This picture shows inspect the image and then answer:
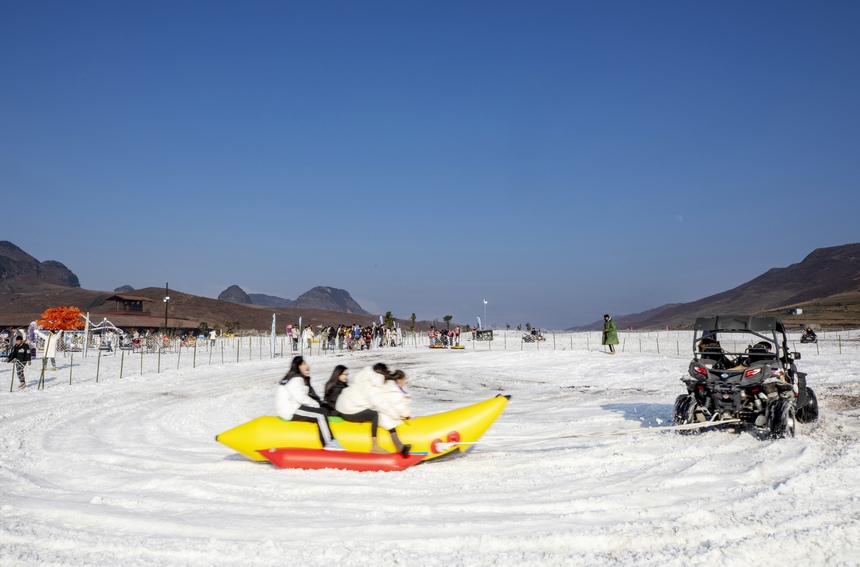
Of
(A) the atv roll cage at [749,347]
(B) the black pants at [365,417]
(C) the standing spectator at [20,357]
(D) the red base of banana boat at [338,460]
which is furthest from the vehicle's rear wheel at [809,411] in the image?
(C) the standing spectator at [20,357]

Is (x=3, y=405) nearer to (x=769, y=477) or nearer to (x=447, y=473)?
(x=447, y=473)

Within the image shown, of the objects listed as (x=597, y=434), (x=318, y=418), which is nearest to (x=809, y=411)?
(x=597, y=434)

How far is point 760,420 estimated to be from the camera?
8.95m

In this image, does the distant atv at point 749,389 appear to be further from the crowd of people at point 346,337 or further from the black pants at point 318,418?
the crowd of people at point 346,337

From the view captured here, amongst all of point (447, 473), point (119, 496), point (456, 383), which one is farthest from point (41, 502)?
point (456, 383)

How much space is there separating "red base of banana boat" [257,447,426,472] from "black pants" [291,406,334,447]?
204mm

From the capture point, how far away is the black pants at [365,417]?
788 cm

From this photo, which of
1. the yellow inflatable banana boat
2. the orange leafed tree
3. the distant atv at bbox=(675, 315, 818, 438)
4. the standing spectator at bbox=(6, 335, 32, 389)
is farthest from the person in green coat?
the orange leafed tree

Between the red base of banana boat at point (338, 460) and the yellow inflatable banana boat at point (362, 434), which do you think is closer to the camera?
the red base of banana boat at point (338, 460)

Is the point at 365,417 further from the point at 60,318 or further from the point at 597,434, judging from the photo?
the point at 60,318

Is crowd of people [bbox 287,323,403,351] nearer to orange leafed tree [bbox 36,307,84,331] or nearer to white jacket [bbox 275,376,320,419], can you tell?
orange leafed tree [bbox 36,307,84,331]

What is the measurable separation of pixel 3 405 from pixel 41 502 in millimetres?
10834

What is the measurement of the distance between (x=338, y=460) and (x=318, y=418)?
67cm

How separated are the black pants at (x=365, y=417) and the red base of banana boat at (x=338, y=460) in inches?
14.1
